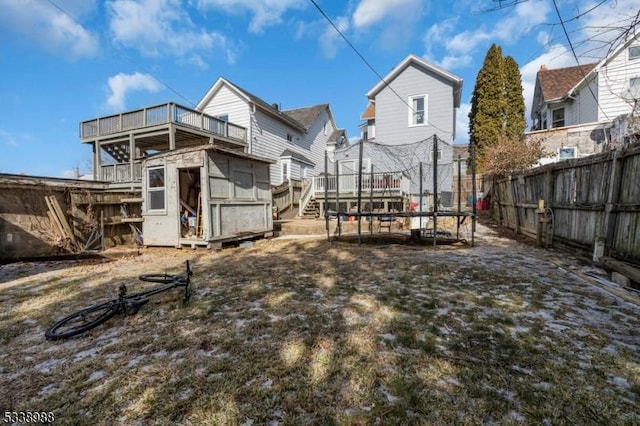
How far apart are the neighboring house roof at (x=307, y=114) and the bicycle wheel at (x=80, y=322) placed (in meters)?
19.3

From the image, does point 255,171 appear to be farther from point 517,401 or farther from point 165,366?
point 517,401

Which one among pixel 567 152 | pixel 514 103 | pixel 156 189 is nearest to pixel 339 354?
pixel 156 189

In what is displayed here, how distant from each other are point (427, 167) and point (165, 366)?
1283cm

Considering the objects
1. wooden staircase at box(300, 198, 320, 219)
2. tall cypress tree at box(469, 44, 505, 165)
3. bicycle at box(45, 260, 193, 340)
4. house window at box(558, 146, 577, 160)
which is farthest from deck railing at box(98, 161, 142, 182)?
house window at box(558, 146, 577, 160)

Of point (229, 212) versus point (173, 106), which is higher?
point (173, 106)

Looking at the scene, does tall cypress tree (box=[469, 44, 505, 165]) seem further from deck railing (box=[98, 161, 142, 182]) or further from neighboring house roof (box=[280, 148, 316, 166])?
deck railing (box=[98, 161, 142, 182])

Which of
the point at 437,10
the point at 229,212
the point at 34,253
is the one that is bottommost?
the point at 34,253

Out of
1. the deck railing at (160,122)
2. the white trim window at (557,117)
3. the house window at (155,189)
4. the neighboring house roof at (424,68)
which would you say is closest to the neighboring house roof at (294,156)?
the deck railing at (160,122)

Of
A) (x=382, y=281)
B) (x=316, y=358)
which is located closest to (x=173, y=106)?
(x=382, y=281)

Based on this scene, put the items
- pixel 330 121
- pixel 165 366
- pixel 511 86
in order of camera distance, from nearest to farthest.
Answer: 1. pixel 165 366
2. pixel 511 86
3. pixel 330 121

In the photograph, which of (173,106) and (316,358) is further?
(173,106)

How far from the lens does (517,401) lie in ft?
6.12

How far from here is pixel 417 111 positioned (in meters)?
16.5

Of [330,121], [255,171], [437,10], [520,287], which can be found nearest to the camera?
[520,287]
